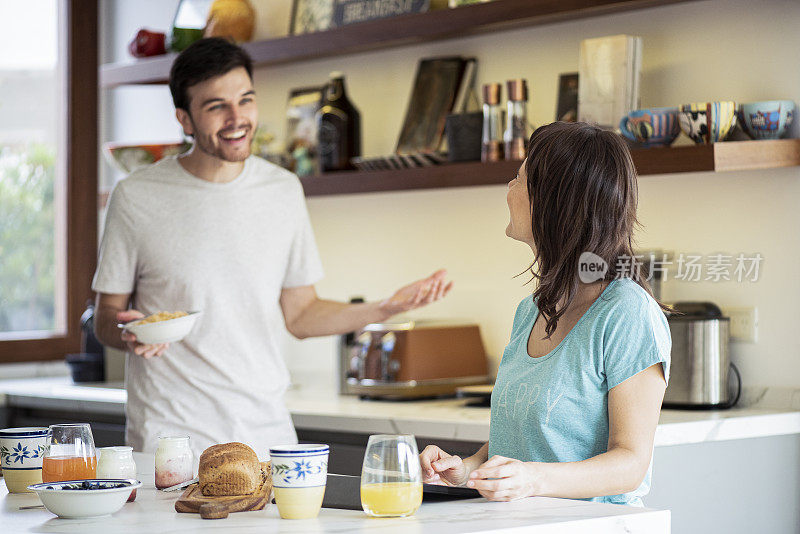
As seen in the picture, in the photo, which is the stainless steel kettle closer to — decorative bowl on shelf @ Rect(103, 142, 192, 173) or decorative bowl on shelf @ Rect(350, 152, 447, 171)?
decorative bowl on shelf @ Rect(350, 152, 447, 171)

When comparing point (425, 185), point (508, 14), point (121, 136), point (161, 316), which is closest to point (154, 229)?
→ point (161, 316)

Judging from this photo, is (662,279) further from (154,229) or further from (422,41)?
(154,229)

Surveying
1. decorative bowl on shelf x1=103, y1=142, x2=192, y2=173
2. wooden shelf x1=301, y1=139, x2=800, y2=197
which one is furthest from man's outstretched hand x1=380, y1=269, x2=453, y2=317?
decorative bowl on shelf x1=103, y1=142, x2=192, y2=173

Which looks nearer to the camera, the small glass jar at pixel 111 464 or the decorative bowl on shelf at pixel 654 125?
the small glass jar at pixel 111 464

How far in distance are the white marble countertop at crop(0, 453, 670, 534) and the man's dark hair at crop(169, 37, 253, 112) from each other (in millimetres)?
1315

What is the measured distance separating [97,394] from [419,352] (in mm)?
1169

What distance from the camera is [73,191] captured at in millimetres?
4641

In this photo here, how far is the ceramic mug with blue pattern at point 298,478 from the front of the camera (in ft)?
4.73

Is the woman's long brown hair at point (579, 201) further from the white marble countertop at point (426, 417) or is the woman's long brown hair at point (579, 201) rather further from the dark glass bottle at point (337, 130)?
the dark glass bottle at point (337, 130)

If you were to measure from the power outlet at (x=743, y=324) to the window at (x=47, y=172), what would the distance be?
2796mm

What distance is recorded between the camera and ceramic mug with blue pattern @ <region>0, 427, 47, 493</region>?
1.75 metres

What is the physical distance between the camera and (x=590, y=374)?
1671 millimetres

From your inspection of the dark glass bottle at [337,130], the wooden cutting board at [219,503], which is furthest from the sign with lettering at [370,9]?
the wooden cutting board at [219,503]

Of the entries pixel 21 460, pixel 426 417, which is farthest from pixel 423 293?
pixel 21 460
